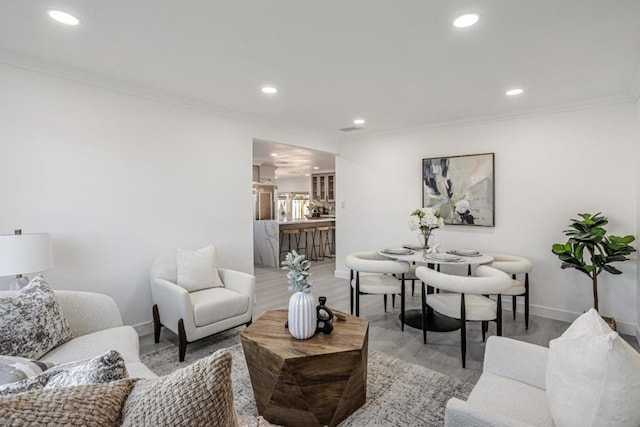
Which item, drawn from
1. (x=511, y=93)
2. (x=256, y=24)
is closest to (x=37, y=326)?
(x=256, y=24)

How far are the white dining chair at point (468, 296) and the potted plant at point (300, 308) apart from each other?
128 cm

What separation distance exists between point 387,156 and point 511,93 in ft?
7.03

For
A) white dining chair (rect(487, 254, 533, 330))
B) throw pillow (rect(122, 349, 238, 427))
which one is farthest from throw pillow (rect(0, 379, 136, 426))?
white dining chair (rect(487, 254, 533, 330))

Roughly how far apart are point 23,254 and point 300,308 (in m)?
1.90

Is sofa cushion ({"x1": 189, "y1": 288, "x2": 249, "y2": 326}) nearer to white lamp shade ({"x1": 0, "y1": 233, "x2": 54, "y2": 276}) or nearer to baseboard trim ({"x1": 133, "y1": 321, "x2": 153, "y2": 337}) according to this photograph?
baseboard trim ({"x1": 133, "y1": 321, "x2": 153, "y2": 337})

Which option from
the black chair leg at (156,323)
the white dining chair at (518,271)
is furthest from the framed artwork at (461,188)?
the black chair leg at (156,323)

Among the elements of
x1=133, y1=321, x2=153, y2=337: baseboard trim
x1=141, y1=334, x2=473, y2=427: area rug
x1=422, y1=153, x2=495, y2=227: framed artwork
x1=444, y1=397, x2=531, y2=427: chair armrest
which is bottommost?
x1=141, y1=334, x2=473, y2=427: area rug

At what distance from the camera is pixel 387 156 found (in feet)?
17.7

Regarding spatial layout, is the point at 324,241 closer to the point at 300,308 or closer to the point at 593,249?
the point at 593,249

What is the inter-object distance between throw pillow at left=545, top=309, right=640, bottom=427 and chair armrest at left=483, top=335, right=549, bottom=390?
411mm

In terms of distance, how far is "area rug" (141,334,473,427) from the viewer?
211 centimetres

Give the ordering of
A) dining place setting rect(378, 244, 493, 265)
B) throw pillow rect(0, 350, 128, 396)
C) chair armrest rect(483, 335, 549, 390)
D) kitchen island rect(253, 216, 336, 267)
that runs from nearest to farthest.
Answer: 1. throw pillow rect(0, 350, 128, 396)
2. chair armrest rect(483, 335, 549, 390)
3. dining place setting rect(378, 244, 493, 265)
4. kitchen island rect(253, 216, 336, 267)

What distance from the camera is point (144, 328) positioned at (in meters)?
3.47

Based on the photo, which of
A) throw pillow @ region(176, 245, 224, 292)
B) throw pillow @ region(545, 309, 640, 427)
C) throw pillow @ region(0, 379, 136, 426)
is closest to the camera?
throw pillow @ region(0, 379, 136, 426)
